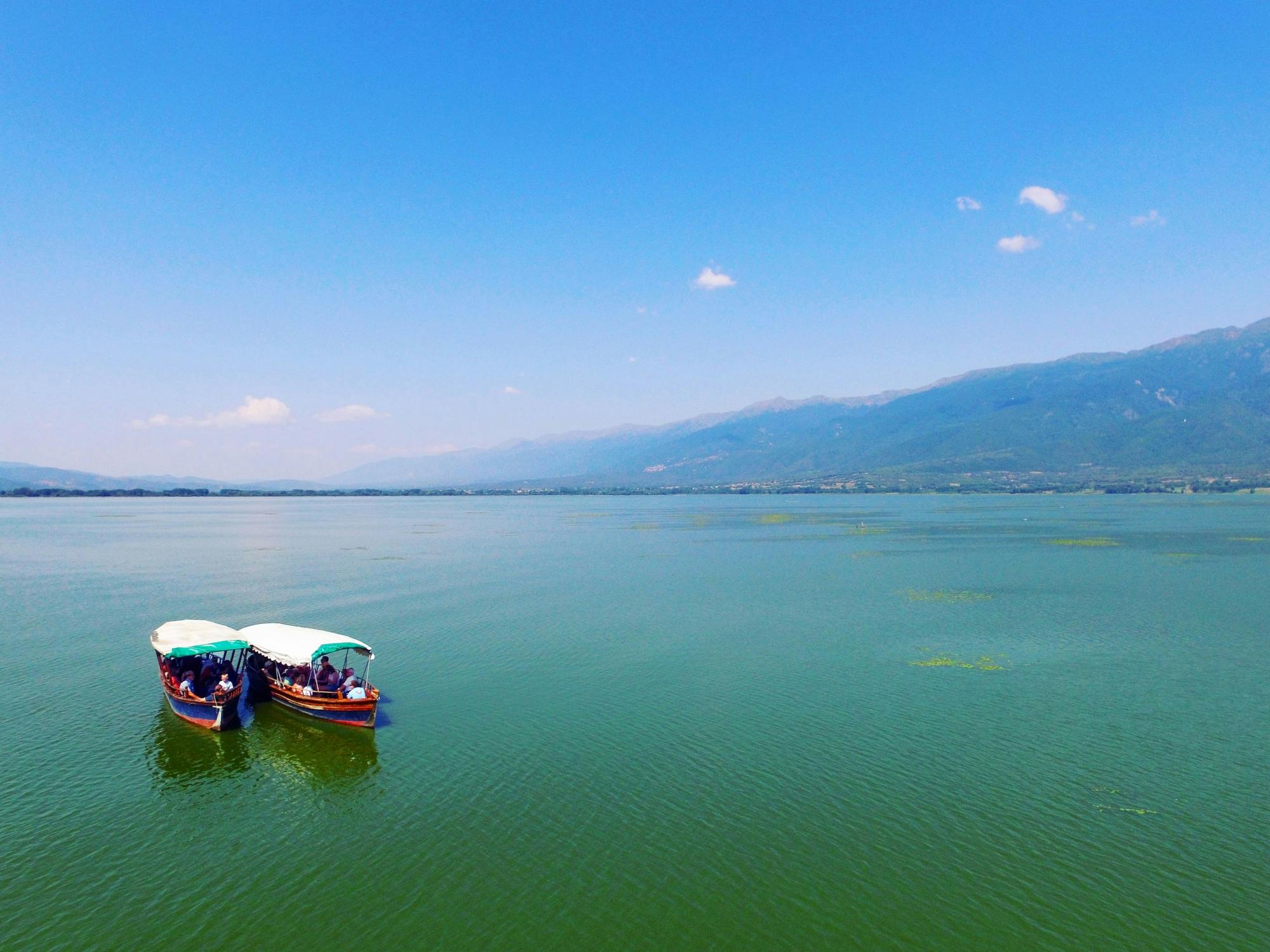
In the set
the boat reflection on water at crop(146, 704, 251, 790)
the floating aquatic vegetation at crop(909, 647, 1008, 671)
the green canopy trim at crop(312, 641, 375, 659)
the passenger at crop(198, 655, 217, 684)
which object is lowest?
the floating aquatic vegetation at crop(909, 647, 1008, 671)

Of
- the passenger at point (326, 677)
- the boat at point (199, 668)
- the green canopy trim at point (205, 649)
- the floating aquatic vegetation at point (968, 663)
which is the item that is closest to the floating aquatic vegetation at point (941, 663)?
the floating aquatic vegetation at point (968, 663)

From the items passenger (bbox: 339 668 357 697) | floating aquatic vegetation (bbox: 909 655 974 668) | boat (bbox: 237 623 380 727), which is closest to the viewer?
boat (bbox: 237 623 380 727)

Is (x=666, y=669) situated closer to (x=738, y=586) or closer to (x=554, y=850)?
(x=554, y=850)

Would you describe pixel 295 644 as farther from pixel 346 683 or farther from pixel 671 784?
pixel 671 784

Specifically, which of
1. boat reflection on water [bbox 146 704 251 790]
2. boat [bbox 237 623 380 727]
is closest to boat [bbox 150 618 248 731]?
boat reflection on water [bbox 146 704 251 790]

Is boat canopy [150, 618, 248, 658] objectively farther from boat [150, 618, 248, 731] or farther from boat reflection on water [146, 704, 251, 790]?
boat reflection on water [146, 704, 251, 790]

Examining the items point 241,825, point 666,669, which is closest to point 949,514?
point 666,669

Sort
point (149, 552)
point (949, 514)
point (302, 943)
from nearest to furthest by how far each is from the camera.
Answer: point (302, 943)
point (149, 552)
point (949, 514)
